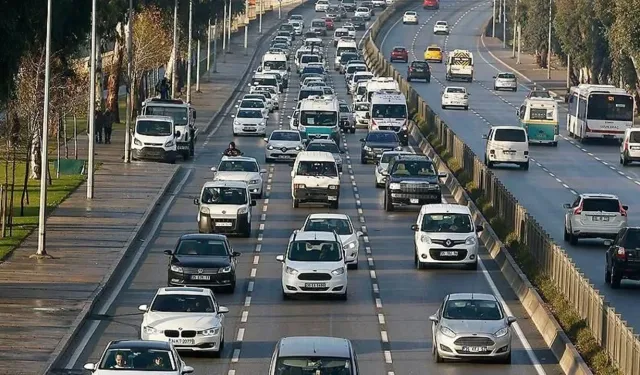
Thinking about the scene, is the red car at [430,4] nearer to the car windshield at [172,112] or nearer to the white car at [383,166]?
the car windshield at [172,112]

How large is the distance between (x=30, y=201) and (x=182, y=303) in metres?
26.5

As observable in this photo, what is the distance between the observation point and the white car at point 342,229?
4368 cm

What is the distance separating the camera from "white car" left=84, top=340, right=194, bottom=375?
25500mm

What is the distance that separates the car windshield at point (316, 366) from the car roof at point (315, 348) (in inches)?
2.9

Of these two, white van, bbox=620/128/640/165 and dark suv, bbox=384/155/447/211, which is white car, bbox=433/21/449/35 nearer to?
white van, bbox=620/128/640/165

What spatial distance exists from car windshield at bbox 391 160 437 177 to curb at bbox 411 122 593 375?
58.1 inches

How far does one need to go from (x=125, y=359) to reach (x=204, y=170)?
42490 mm

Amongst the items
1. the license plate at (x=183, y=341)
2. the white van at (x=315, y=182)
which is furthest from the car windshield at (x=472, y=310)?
the white van at (x=315, y=182)

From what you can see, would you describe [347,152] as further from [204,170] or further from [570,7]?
[570,7]

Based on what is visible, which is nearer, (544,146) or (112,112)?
(544,146)

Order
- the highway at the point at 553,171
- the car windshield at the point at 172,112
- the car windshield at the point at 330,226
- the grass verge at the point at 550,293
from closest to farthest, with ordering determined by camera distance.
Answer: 1. the grass verge at the point at 550,293
2. the car windshield at the point at 330,226
3. the highway at the point at 553,171
4. the car windshield at the point at 172,112

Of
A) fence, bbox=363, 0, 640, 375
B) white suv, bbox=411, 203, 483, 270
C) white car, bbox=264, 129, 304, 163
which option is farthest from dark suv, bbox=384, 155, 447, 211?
white car, bbox=264, 129, 304, 163

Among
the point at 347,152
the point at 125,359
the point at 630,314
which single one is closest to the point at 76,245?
the point at 630,314

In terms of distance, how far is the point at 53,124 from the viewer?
228ft
